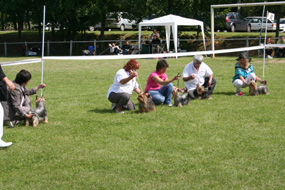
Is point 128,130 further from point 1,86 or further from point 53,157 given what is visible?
point 1,86

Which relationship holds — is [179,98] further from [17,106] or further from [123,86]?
[17,106]

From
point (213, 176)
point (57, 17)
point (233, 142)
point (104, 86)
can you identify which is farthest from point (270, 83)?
point (57, 17)

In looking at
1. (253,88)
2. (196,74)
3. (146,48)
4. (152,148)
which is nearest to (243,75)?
(253,88)

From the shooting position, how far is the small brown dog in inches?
296

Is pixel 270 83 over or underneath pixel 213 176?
over

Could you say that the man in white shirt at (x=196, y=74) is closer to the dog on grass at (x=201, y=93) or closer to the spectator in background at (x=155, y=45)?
the dog on grass at (x=201, y=93)

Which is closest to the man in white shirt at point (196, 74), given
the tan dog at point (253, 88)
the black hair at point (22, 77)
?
the tan dog at point (253, 88)

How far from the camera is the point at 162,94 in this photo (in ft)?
28.0

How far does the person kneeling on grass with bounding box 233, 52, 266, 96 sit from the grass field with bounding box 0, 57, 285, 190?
716mm

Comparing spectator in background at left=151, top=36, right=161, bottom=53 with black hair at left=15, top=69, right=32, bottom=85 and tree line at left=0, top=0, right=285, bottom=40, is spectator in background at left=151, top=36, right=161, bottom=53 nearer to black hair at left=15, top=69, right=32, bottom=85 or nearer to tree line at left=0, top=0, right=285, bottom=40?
tree line at left=0, top=0, right=285, bottom=40

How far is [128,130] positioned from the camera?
643cm

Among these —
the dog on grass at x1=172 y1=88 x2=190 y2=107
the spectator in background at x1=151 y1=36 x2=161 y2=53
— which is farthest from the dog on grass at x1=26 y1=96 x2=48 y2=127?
the spectator in background at x1=151 y1=36 x2=161 y2=53

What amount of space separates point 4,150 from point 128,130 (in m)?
1.92

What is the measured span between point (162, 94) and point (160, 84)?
364 millimetres
